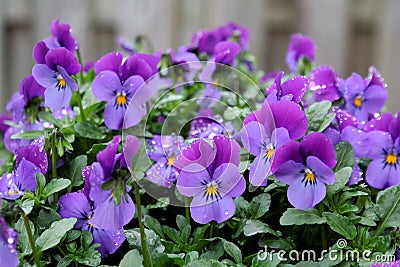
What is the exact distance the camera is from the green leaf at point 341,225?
2.28ft

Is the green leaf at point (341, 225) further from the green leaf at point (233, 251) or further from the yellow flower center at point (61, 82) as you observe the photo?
the yellow flower center at point (61, 82)

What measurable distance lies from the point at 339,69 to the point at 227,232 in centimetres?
185

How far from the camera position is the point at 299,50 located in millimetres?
1131

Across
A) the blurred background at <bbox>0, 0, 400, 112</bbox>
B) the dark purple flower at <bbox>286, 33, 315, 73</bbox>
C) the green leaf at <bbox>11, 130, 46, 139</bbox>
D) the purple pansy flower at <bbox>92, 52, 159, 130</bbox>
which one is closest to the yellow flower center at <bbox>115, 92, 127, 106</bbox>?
the purple pansy flower at <bbox>92, 52, 159, 130</bbox>

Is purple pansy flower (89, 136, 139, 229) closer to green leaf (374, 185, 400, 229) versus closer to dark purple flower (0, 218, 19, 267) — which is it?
dark purple flower (0, 218, 19, 267)

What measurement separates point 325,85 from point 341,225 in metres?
0.25

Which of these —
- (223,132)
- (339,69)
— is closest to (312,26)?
(339,69)

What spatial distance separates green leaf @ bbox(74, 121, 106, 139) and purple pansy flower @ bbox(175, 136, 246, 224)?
0.16m

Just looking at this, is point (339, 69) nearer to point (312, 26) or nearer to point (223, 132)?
point (312, 26)

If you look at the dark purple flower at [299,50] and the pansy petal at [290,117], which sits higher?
the pansy petal at [290,117]

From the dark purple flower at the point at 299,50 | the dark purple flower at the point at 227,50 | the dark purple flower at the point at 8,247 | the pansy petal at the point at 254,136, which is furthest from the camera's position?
the dark purple flower at the point at 299,50

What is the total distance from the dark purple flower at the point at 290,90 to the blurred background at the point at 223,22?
167 cm

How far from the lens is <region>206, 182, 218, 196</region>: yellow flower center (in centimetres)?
71

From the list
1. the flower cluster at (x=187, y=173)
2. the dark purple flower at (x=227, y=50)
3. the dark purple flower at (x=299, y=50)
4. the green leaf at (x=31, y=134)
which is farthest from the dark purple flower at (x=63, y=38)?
the dark purple flower at (x=299, y=50)
